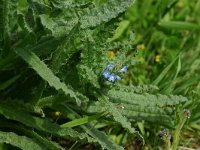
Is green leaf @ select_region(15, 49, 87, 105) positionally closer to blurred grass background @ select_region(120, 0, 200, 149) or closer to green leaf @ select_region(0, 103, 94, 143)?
green leaf @ select_region(0, 103, 94, 143)

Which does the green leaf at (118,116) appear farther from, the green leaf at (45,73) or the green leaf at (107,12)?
the green leaf at (107,12)

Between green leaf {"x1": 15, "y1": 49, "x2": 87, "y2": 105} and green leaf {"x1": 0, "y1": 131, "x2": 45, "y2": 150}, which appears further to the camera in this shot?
green leaf {"x1": 0, "y1": 131, "x2": 45, "y2": 150}

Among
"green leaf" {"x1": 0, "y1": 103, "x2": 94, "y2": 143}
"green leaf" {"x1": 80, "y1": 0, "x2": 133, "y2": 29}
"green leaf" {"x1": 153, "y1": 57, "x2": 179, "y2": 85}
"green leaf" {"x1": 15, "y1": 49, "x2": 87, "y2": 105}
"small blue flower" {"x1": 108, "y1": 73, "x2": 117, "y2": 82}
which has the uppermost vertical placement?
"green leaf" {"x1": 153, "y1": 57, "x2": 179, "y2": 85}

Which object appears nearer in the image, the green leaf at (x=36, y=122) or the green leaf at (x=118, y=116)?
the green leaf at (x=118, y=116)

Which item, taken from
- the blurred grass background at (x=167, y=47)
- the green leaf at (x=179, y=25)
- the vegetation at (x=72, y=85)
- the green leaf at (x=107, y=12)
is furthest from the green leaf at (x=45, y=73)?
the green leaf at (x=179, y=25)

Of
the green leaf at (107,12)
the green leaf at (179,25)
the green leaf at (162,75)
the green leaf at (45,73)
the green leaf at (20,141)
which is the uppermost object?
the green leaf at (179,25)

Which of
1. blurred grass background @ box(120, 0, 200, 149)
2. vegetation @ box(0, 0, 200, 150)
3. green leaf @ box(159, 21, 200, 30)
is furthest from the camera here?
green leaf @ box(159, 21, 200, 30)

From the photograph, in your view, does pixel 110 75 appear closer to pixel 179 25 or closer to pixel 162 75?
pixel 162 75

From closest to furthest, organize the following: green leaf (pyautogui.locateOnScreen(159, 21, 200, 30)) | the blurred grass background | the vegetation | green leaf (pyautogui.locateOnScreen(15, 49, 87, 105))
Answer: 1. green leaf (pyautogui.locateOnScreen(15, 49, 87, 105))
2. the vegetation
3. the blurred grass background
4. green leaf (pyautogui.locateOnScreen(159, 21, 200, 30))

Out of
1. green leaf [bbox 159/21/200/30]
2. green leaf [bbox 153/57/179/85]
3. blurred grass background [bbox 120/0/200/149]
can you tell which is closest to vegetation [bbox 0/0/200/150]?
blurred grass background [bbox 120/0/200/149]

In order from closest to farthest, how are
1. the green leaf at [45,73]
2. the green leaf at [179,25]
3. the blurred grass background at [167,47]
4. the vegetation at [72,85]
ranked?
the green leaf at [45,73] < the vegetation at [72,85] < the blurred grass background at [167,47] < the green leaf at [179,25]
